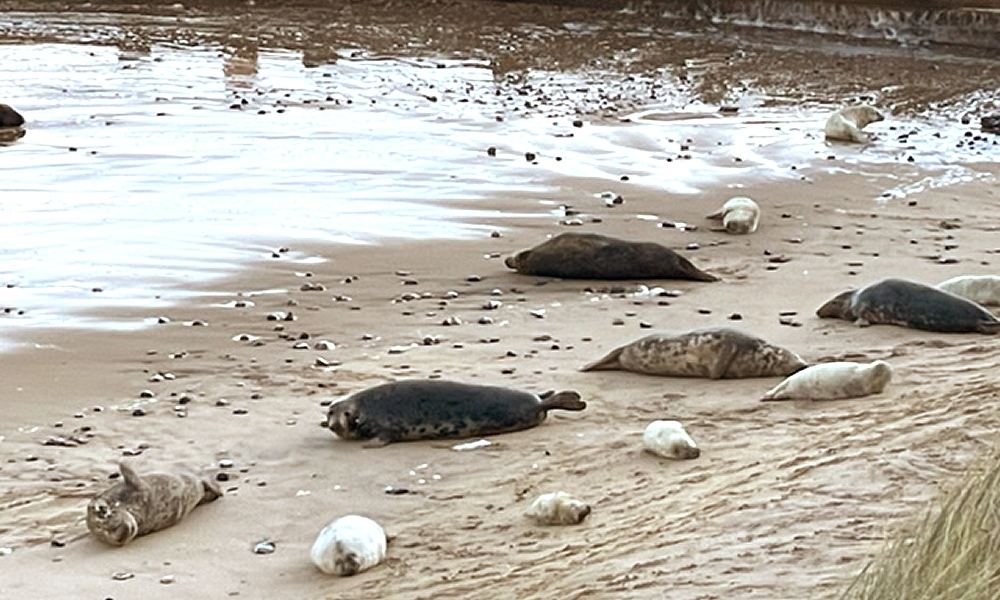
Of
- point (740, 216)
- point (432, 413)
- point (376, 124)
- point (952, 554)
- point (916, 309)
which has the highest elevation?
point (952, 554)

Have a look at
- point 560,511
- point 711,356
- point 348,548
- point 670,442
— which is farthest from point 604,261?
point 348,548

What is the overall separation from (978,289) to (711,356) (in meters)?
1.71

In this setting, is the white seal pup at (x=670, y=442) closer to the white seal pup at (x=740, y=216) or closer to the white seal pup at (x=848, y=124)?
the white seal pup at (x=740, y=216)

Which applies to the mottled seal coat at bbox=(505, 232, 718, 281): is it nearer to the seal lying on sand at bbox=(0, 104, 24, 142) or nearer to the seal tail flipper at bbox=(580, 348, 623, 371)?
the seal tail flipper at bbox=(580, 348, 623, 371)

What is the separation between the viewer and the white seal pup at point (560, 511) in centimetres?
521

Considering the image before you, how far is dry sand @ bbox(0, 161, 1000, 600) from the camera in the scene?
16.0ft

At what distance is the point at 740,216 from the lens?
1014 centimetres

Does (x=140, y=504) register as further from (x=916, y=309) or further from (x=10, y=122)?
(x=10, y=122)

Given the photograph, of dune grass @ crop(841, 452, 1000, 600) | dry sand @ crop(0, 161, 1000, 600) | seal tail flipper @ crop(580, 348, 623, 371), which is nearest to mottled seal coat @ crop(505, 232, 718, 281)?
dry sand @ crop(0, 161, 1000, 600)

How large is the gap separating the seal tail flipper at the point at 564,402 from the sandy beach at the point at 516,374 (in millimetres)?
102

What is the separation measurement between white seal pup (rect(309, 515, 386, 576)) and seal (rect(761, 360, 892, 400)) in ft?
6.17

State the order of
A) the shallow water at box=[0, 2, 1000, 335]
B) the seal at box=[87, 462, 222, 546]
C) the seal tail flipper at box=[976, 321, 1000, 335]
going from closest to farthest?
the seal at box=[87, 462, 222, 546]
the seal tail flipper at box=[976, 321, 1000, 335]
the shallow water at box=[0, 2, 1000, 335]

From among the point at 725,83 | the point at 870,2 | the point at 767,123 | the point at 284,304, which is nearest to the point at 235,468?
the point at 284,304

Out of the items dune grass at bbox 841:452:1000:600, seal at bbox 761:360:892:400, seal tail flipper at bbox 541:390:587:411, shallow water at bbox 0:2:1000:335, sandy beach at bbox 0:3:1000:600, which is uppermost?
dune grass at bbox 841:452:1000:600
